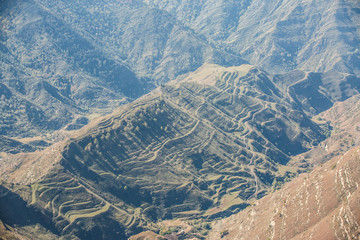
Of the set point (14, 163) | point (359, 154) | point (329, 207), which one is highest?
point (359, 154)

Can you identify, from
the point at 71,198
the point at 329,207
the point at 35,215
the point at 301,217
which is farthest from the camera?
the point at 71,198

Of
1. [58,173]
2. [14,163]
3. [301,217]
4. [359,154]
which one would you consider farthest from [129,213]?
[359,154]

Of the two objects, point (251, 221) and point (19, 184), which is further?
point (19, 184)

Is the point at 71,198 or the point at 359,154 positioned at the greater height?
the point at 359,154

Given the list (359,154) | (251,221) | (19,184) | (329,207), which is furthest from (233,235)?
(19,184)

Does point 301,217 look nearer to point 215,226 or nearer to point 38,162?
point 215,226

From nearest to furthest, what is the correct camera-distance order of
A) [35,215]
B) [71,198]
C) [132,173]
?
[35,215], [71,198], [132,173]

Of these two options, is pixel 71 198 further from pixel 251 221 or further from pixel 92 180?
pixel 251 221
